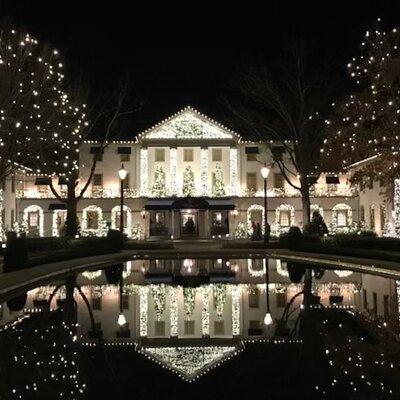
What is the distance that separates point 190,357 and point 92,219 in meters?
48.7

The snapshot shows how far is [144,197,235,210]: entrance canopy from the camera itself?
54.2m

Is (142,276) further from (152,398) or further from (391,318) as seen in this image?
(152,398)

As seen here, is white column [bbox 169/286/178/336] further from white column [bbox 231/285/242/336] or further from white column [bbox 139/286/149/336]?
white column [bbox 231/285/242/336]

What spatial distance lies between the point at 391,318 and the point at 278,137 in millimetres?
33900

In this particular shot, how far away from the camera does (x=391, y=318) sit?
493 inches

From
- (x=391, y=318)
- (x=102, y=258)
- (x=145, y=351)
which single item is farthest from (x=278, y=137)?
(x=145, y=351)

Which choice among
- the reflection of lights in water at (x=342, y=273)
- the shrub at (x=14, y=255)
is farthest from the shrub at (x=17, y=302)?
the reflection of lights in water at (x=342, y=273)

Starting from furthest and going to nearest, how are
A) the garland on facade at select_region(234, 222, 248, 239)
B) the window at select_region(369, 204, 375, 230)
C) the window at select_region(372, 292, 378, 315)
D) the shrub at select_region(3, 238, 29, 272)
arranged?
1. the garland on facade at select_region(234, 222, 248, 239)
2. the window at select_region(369, 204, 375, 230)
3. the shrub at select_region(3, 238, 29, 272)
4. the window at select_region(372, 292, 378, 315)

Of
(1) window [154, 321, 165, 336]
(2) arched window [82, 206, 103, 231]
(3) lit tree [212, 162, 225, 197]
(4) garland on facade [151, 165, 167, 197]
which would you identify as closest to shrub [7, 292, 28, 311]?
(1) window [154, 321, 165, 336]

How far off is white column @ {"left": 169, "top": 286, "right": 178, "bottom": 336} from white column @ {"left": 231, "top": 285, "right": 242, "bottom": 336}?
106 centimetres

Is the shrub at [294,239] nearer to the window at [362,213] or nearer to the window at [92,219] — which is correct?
the window at [362,213]

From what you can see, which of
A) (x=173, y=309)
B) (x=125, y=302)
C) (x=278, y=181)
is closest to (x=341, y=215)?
(x=278, y=181)

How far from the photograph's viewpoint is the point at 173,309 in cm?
1449

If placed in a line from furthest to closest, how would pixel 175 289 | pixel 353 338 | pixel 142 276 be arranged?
pixel 142 276
pixel 175 289
pixel 353 338
